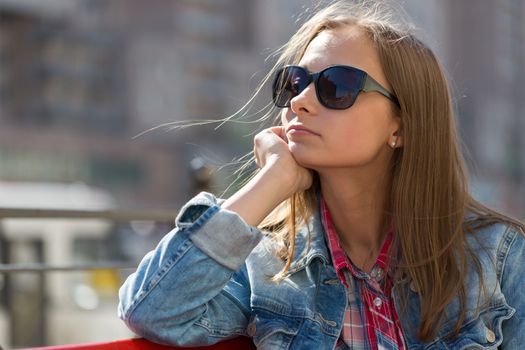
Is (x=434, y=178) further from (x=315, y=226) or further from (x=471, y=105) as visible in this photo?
(x=471, y=105)

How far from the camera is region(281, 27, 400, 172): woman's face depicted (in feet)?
7.86

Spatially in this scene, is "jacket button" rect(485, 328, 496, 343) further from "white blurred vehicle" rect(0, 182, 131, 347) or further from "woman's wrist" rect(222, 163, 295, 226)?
"white blurred vehicle" rect(0, 182, 131, 347)

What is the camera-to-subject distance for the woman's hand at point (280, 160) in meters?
2.47

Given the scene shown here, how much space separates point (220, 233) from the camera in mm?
2270

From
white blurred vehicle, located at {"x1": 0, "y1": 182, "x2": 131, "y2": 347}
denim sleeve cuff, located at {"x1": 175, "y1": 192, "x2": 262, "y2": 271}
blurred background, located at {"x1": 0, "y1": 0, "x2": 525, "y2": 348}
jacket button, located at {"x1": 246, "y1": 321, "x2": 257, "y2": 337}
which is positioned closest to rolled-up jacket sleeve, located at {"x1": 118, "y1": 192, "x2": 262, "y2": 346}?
denim sleeve cuff, located at {"x1": 175, "y1": 192, "x2": 262, "y2": 271}

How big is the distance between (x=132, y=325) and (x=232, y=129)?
62.3 meters

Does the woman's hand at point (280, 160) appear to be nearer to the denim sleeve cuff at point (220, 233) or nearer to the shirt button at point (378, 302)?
the denim sleeve cuff at point (220, 233)

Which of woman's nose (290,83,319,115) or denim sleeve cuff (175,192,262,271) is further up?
woman's nose (290,83,319,115)

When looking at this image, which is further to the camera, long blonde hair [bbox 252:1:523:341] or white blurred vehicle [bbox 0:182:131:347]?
white blurred vehicle [bbox 0:182:131:347]

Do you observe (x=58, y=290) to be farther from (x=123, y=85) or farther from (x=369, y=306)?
(x=123, y=85)

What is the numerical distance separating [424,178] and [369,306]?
38 centimetres

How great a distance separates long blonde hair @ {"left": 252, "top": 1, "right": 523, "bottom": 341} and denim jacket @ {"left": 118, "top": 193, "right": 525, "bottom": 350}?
41 millimetres

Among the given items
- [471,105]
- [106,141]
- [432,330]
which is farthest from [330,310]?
[471,105]

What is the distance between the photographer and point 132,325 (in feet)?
7.49
